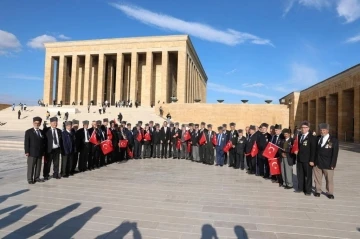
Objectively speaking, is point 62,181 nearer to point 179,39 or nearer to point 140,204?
point 140,204

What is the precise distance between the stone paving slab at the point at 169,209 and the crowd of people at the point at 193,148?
0.55 m

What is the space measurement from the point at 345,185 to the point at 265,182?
213 cm

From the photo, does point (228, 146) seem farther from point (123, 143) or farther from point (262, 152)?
point (123, 143)

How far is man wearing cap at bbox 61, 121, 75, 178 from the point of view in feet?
26.4

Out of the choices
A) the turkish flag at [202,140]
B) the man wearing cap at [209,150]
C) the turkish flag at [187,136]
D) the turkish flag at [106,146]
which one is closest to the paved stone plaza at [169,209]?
the turkish flag at [106,146]

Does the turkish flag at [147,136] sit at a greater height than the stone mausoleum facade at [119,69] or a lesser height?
lesser

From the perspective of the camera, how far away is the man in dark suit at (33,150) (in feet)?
23.4

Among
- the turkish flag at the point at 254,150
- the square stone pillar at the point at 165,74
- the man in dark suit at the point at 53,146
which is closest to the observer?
the man in dark suit at the point at 53,146

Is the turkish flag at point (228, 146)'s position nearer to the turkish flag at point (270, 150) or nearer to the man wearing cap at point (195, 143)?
the man wearing cap at point (195, 143)

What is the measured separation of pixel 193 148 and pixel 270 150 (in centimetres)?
485

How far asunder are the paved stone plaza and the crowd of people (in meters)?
0.53

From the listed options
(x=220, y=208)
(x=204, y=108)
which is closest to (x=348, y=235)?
(x=220, y=208)

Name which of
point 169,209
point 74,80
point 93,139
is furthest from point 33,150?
point 74,80

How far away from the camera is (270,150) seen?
799 centimetres
